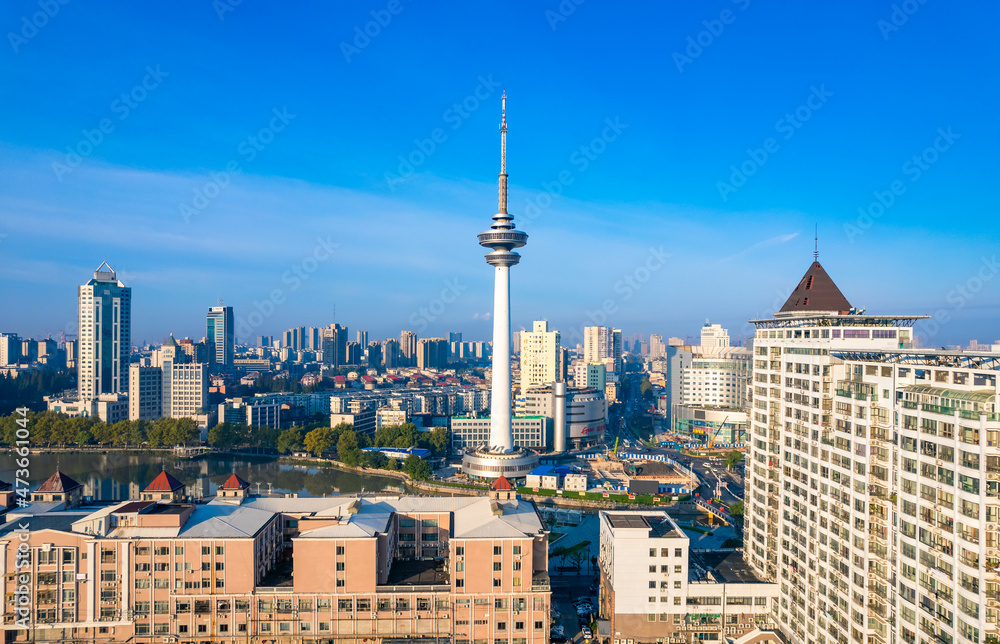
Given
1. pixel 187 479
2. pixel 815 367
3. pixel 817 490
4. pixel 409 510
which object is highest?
pixel 815 367

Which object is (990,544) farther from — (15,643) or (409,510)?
(15,643)

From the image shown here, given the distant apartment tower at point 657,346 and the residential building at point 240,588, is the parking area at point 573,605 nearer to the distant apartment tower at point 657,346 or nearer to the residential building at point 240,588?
the residential building at point 240,588

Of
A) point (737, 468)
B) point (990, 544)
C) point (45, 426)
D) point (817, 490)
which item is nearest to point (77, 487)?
point (817, 490)

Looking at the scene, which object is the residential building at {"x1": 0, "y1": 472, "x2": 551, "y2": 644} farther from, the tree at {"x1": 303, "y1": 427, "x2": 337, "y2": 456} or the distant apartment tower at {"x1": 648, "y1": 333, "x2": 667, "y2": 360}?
the distant apartment tower at {"x1": 648, "y1": 333, "x2": 667, "y2": 360}

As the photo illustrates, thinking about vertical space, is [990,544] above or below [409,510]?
above

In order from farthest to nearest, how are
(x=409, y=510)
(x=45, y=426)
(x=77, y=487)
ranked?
1. (x=45, y=426)
2. (x=77, y=487)
3. (x=409, y=510)

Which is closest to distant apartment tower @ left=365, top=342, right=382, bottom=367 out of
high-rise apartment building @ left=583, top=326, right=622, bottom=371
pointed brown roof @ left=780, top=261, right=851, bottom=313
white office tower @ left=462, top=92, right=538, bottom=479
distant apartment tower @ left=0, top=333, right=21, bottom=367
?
high-rise apartment building @ left=583, top=326, right=622, bottom=371
